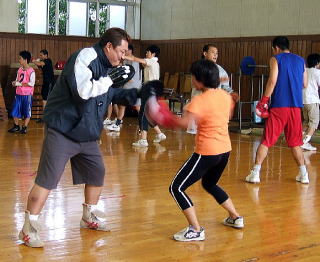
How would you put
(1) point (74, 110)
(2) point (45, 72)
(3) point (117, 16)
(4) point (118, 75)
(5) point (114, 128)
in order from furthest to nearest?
(3) point (117, 16) → (2) point (45, 72) → (5) point (114, 128) → (4) point (118, 75) → (1) point (74, 110)

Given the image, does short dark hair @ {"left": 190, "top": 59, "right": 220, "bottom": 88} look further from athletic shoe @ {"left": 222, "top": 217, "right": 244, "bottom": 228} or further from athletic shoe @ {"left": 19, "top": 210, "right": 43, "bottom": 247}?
athletic shoe @ {"left": 19, "top": 210, "right": 43, "bottom": 247}

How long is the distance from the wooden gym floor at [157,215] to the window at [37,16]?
8722mm

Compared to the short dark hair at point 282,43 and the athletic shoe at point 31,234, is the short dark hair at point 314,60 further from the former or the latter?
the athletic shoe at point 31,234

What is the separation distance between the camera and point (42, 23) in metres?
17.2

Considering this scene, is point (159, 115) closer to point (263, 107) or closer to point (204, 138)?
point (204, 138)

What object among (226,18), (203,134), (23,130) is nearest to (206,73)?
(203,134)

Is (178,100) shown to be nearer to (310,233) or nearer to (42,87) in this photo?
(42,87)

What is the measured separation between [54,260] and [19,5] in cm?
1375

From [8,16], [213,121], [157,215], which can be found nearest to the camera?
[213,121]

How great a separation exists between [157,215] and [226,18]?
37.0 ft

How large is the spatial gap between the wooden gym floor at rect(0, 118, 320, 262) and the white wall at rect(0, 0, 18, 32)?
26.6 ft

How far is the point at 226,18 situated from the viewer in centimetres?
1597

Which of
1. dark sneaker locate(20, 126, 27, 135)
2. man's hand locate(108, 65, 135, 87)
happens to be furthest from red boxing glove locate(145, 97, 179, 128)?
dark sneaker locate(20, 126, 27, 135)

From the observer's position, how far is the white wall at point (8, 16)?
16172mm
